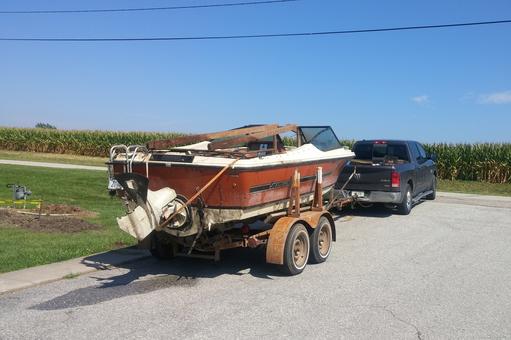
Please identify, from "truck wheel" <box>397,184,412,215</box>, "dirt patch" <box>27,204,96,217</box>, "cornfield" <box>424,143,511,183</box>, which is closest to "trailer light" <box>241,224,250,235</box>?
"dirt patch" <box>27,204,96,217</box>

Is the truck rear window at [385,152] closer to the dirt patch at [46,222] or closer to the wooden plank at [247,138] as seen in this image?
the wooden plank at [247,138]

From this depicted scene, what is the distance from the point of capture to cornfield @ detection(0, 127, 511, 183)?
2720 centimetres

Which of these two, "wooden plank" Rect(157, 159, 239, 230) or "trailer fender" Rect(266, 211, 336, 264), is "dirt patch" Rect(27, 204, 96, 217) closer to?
"wooden plank" Rect(157, 159, 239, 230)

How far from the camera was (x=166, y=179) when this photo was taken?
7.36m

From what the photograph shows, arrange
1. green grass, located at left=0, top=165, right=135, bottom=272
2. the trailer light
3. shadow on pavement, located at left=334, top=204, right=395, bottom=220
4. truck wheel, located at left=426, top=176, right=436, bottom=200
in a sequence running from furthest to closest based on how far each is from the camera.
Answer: truck wheel, located at left=426, top=176, right=436, bottom=200
shadow on pavement, located at left=334, top=204, right=395, bottom=220
green grass, located at left=0, top=165, right=135, bottom=272
the trailer light

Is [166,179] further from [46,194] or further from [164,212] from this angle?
[46,194]

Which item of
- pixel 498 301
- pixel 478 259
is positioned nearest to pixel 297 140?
pixel 478 259

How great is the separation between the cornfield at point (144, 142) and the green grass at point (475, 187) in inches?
49.7

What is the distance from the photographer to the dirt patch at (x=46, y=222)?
10.5 metres

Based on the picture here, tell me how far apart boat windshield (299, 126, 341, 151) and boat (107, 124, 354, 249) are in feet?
3.04

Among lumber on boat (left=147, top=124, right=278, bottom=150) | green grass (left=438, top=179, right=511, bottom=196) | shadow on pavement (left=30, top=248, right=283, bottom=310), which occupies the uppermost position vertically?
lumber on boat (left=147, top=124, right=278, bottom=150)

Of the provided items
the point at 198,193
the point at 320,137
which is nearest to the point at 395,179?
the point at 320,137

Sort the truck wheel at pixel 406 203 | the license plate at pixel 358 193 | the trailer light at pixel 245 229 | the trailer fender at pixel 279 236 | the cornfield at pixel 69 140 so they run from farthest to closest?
the cornfield at pixel 69 140 → the truck wheel at pixel 406 203 → the license plate at pixel 358 193 → the trailer light at pixel 245 229 → the trailer fender at pixel 279 236

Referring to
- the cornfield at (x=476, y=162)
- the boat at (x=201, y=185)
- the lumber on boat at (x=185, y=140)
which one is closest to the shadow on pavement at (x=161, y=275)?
the boat at (x=201, y=185)
